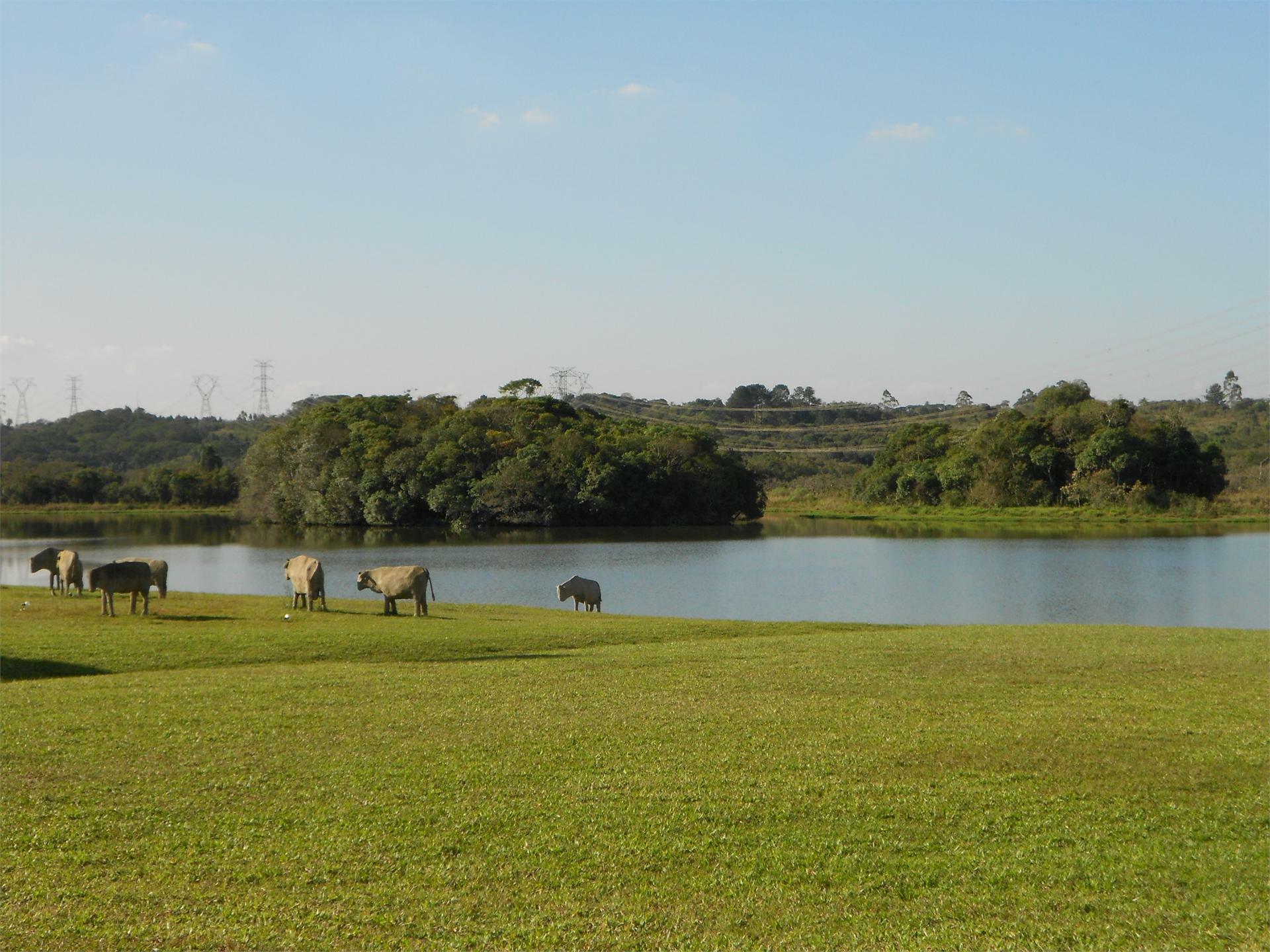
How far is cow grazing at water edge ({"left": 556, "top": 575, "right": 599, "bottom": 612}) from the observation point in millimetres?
30547

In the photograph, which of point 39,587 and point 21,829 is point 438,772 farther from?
point 39,587

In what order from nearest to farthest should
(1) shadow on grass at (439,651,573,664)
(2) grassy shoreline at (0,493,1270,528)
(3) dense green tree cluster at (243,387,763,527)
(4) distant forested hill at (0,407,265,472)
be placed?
(1) shadow on grass at (439,651,573,664)
(2) grassy shoreline at (0,493,1270,528)
(3) dense green tree cluster at (243,387,763,527)
(4) distant forested hill at (0,407,265,472)

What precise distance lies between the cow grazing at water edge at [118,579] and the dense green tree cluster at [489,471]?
5526 cm

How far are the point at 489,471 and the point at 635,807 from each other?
72338 millimetres

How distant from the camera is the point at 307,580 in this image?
958 inches

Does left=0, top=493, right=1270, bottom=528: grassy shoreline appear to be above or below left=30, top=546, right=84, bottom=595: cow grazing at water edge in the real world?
above

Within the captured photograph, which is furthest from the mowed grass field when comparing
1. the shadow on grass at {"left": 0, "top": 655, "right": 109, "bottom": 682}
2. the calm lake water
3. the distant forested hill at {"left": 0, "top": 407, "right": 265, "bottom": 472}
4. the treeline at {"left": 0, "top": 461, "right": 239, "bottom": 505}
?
the distant forested hill at {"left": 0, "top": 407, "right": 265, "bottom": 472}

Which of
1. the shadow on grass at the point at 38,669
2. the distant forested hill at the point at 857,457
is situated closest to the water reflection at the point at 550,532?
the distant forested hill at the point at 857,457

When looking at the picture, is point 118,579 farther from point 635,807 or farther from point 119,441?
point 119,441

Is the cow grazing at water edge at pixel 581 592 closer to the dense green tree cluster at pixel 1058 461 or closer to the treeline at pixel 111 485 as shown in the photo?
the dense green tree cluster at pixel 1058 461

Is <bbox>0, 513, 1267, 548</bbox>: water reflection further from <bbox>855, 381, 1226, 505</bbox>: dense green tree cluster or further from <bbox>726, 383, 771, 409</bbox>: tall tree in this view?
<bbox>726, 383, 771, 409</bbox>: tall tree

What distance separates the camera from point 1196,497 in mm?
75625

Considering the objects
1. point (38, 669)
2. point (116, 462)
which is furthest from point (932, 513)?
point (116, 462)

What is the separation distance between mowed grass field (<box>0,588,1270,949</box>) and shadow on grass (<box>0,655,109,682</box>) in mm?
91
